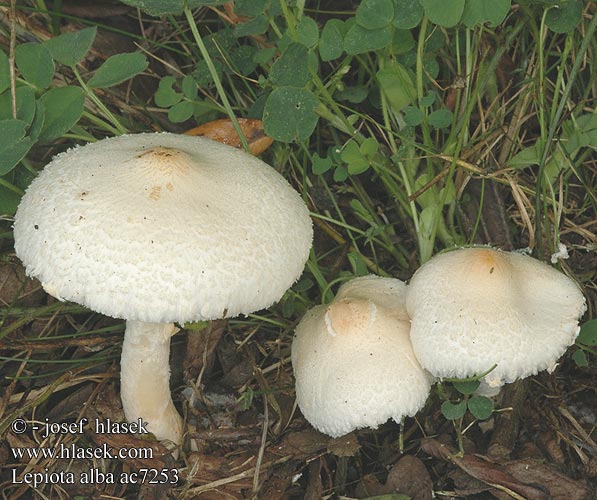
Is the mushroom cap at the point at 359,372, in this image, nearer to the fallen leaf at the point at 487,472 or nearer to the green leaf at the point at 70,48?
the fallen leaf at the point at 487,472

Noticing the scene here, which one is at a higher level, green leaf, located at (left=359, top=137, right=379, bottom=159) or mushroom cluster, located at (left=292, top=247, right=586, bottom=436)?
green leaf, located at (left=359, top=137, right=379, bottom=159)

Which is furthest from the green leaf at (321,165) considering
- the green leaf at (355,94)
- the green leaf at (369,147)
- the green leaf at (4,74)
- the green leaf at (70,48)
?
the green leaf at (4,74)

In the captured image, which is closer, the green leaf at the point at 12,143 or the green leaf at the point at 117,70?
the green leaf at the point at 12,143

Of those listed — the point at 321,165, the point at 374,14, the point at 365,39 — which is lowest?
the point at 321,165

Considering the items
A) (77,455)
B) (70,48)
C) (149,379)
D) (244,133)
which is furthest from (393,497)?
(70,48)

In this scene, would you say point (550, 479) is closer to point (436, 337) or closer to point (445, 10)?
point (436, 337)

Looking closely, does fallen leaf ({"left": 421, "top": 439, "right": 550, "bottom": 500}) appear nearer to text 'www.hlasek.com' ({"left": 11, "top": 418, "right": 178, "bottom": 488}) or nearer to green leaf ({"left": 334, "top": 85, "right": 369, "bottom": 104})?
text 'www.hlasek.com' ({"left": 11, "top": 418, "right": 178, "bottom": 488})

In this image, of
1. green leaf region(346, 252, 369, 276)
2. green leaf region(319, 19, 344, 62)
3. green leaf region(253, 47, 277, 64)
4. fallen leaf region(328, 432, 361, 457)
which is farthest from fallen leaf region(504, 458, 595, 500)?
green leaf region(253, 47, 277, 64)
